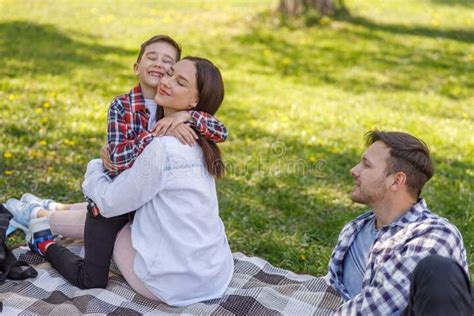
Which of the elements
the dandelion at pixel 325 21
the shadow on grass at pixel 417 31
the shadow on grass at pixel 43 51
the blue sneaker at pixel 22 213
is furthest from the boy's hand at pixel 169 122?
the shadow on grass at pixel 417 31

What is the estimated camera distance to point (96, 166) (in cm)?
411

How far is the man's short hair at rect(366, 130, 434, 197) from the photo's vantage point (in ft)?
11.1

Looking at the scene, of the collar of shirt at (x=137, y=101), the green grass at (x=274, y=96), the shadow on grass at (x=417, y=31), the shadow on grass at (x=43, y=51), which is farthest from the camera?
the shadow on grass at (x=417, y=31)

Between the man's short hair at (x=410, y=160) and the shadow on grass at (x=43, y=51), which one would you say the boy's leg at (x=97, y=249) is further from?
the shadow on grass at (x=43, y=51)

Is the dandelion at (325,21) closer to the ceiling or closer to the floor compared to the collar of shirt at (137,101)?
closer to the floor

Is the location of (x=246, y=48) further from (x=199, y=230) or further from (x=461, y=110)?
(x=199, y=230)

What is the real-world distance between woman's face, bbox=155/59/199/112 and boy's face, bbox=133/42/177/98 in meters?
0.27

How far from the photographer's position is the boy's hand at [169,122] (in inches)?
148

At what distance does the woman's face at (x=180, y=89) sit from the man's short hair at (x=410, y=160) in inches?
43.4

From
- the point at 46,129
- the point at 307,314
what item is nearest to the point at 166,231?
the point at 307,314

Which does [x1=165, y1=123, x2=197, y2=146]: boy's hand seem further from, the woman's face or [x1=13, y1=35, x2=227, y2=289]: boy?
the woman's face

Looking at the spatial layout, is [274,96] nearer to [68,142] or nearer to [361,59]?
[361,59]

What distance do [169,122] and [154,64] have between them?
55cm

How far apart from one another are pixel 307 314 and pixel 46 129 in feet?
12.3
